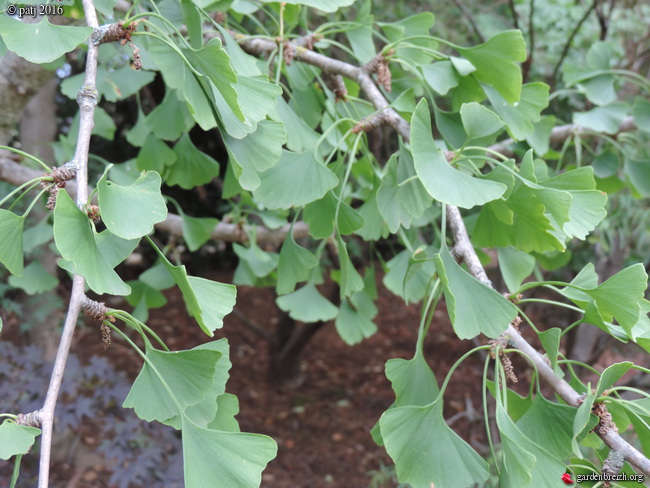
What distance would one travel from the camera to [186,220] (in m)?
1.21

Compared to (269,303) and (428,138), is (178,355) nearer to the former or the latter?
(428,138)

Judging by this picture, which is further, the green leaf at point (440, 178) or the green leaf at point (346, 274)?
the green leaf at point (346, 274)

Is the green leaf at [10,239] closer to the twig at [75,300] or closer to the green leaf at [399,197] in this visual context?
the twig at [75,300]

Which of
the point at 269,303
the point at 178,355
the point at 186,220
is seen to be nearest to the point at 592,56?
the point at 186,220

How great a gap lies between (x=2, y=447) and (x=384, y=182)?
458 millimetres

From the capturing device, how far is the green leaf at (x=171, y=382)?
0.54 meters

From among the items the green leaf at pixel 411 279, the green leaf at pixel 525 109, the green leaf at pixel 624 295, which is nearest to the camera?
the green leaf at pixel 624 295

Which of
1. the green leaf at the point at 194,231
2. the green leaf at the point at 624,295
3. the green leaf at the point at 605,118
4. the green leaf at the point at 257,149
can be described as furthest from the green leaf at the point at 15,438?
the green leaf at the point at 605,118

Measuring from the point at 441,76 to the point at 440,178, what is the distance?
0.25 m

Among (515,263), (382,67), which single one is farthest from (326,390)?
(382,67)

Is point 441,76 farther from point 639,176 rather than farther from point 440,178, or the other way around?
point 639,176

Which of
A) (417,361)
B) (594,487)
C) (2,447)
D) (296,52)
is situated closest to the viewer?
(2,447)

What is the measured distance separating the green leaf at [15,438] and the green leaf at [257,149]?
29 cm

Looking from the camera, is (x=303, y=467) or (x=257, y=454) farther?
(x=303, y=467)
